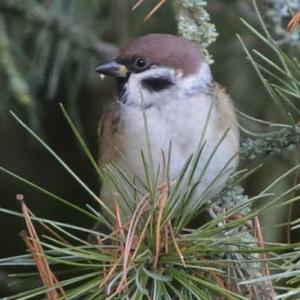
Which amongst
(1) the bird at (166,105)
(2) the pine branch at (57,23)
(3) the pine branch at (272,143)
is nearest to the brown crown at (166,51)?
(1) the bird at (166,105)

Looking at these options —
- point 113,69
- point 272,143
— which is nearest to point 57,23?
point 113,69

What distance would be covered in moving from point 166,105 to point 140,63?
0.34ft

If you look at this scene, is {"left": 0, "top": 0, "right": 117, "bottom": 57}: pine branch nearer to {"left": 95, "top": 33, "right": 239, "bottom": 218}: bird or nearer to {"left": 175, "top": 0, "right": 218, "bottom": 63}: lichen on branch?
{"left": 95, "top": 33, "right": 239, "bottom": 218}: bird

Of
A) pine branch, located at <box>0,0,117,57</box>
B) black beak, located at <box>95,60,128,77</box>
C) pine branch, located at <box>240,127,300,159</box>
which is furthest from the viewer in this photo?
pine branch, located at <box>0,0,117,57</box>

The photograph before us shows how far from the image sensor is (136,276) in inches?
66.5

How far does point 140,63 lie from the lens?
2463mm

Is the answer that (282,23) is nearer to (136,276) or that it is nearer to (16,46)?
(16,46)

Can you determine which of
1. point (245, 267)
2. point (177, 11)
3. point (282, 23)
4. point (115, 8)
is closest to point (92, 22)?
point (115, 8)

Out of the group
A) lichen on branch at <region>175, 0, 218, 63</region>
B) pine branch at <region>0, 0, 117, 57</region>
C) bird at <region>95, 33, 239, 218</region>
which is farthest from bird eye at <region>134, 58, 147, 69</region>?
pine branch at <region>0, 0, 117, 57</region>

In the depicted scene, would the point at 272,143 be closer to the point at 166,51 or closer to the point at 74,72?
the point at 166,51

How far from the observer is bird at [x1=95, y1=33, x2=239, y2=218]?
2.38 m

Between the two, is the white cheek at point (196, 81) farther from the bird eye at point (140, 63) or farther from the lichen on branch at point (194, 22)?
the lichen on branch at point (194, 22)

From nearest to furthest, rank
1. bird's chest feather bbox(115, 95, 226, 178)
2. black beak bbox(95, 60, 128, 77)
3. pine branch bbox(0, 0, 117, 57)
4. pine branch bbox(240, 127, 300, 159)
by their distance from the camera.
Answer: pine branch bbox(240, 127, 300, 159) < bird's chest feather bbox(115, 95, 226, 178) < black beak bbox(95, 60, 128, 77) < pine branch bbox(0, 0, 117, 57)

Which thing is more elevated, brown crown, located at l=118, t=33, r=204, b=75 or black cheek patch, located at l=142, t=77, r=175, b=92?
brown crown, located at l=118, t=33, r=204, b=75
